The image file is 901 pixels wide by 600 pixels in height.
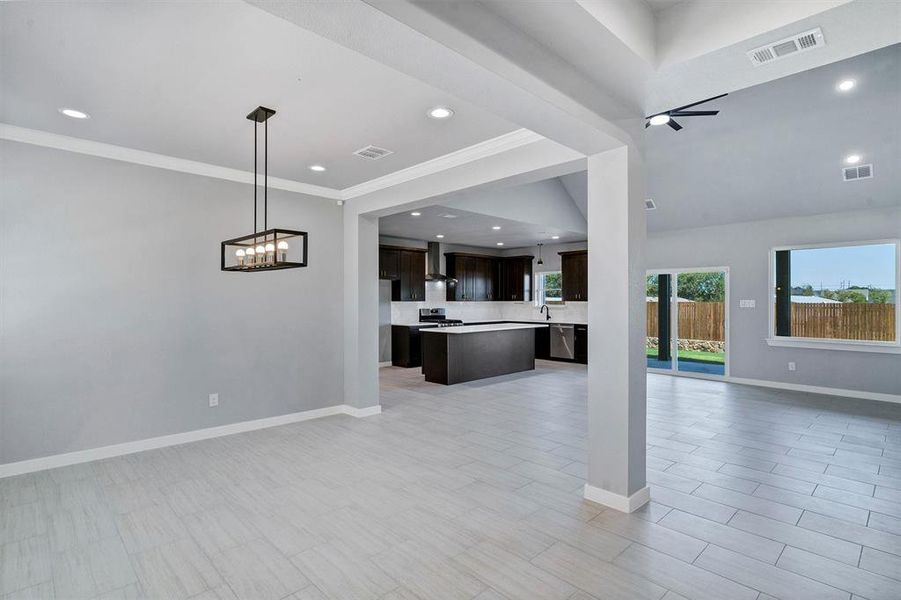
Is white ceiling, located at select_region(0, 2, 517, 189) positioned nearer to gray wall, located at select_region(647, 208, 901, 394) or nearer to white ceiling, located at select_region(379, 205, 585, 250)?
white ceiling, located at select_region(379, 205, 585, 250)

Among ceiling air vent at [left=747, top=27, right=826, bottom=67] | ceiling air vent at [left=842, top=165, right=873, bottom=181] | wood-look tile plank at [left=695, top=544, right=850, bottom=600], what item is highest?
ceiling air vent at [left=842, top=165, right=873, bottom=181]

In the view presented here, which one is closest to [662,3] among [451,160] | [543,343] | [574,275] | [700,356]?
[451,160]

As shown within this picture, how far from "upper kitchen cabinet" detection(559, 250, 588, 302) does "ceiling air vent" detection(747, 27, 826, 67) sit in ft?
25.2

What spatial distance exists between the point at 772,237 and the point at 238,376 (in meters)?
8.14

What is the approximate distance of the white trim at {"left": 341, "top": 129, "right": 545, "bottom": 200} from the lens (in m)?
3.63

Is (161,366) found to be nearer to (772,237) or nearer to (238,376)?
(238,376)

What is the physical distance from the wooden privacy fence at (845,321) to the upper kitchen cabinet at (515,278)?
18.3 feet

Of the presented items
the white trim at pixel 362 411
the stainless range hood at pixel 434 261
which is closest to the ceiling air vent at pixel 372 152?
the white trim at pixel 362 411

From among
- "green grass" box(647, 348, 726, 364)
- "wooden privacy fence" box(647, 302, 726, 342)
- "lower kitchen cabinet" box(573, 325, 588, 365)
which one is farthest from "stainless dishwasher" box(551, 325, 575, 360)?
"wooden privacy fence" box(647, 302, 726, 342)

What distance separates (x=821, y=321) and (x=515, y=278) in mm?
6235

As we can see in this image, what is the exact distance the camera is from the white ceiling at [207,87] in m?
2.18

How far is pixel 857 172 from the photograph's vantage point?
5.78 metres

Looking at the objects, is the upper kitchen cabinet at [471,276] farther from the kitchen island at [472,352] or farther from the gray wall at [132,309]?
the gray wall at [132,309]

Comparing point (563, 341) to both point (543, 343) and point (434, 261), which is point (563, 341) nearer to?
point (543, 343)
